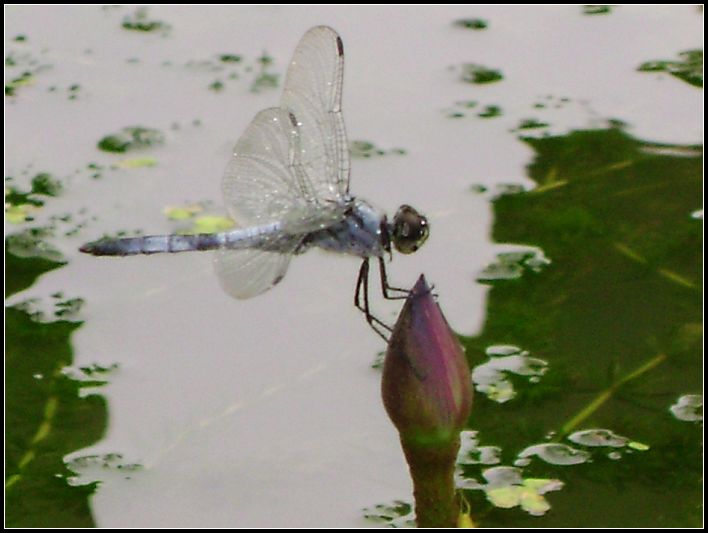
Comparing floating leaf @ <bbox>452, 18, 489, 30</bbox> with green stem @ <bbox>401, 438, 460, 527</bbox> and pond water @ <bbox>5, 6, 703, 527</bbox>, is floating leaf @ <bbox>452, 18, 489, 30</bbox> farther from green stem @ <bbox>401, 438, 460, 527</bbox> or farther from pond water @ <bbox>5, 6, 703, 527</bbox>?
green stem @ <bbox>401, 438, 460, 527</bbox>

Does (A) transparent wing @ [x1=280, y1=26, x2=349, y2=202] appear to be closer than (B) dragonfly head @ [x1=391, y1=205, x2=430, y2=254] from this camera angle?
No

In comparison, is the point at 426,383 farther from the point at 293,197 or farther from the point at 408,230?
the point at 293,197

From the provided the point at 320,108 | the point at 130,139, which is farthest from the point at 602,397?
the point at 130,139

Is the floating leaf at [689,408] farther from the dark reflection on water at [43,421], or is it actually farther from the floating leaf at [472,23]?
the floating leaf at [472,23]

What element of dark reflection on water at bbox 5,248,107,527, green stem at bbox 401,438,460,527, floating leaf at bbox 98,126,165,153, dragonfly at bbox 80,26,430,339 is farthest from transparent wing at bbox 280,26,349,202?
green stem at bbox 401,438,460,527

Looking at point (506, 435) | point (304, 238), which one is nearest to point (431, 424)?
point (506, 435)

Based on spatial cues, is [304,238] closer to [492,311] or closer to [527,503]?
[492,311]
